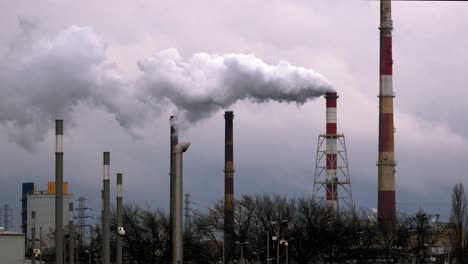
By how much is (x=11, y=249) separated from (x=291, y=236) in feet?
83.8

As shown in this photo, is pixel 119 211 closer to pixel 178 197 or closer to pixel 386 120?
pixel 178 197

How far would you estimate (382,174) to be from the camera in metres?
87.7

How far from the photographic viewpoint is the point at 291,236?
8300cm

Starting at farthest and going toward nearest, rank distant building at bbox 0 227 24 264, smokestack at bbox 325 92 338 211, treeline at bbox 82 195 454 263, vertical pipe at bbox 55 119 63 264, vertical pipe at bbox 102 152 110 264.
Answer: smokestack at bbox 325 92 338 211 → treeline at bbox 82 195 454 263 → distant building at bbox 0 227 24 264 → vertical pipe at bbox 102 152 110 264 → vertical pipe at bbox 55 119 63 264

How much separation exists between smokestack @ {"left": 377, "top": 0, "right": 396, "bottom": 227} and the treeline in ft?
6.19

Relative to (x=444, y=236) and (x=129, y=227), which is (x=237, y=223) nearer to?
(x=129, y=227)

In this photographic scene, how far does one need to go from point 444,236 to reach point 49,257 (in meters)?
42.5

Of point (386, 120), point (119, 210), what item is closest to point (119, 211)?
point (119, 210)

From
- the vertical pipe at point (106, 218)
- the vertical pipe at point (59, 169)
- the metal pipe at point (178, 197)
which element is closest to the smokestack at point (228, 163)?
the vertical pipe at point (106, 218)

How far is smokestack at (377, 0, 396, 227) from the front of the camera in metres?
85.8

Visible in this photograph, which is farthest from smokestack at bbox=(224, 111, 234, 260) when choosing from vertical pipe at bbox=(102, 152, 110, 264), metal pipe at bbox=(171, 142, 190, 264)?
metal pipe at bbox=(171, 142, 190, 264)

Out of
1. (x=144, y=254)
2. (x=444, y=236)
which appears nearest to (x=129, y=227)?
(x=144, y=254)

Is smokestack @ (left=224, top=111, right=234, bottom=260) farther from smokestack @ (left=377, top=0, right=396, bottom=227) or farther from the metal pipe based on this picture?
the metal pipe

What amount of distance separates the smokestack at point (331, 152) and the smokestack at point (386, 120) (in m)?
6.75
